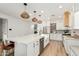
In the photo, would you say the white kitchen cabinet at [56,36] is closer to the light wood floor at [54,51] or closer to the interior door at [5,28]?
the light wood floor at [54,51]

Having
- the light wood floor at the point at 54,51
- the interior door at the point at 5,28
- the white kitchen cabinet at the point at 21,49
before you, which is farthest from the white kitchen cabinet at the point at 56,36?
the white kitchen cabinet at the point at 21,49

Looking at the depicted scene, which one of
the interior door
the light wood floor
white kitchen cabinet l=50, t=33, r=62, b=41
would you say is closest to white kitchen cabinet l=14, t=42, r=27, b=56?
the light wood floor

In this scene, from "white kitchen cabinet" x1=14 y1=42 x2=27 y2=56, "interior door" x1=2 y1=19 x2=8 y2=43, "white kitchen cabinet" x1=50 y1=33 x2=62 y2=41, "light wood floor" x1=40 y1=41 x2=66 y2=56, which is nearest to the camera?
"white kitchen cabinet" x1=14 y1=42 x2=27 y2=56

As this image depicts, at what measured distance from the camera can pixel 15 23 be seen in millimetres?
8195

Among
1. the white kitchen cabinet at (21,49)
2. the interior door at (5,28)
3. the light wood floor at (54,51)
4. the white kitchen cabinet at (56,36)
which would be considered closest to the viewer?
the white kitchen cabinet at (21,49)

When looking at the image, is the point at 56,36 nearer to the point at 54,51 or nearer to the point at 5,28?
the point at 54,51

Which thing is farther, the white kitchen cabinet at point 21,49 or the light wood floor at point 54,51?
the light wood floor at point 54,51

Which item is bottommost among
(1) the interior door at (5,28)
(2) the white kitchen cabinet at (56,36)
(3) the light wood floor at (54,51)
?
(3) the light wood floor at (54,51)

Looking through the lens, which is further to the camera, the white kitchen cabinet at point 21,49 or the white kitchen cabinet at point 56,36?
the white kitchen cabinet at point 56,36

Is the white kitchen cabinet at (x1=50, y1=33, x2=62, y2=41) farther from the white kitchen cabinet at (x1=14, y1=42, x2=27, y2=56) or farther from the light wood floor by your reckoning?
the white kitchen cabinet at (x1=14, y1=42, x2=27, y2=56)

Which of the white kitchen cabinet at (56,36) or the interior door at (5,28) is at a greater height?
the interior door at (5,28)

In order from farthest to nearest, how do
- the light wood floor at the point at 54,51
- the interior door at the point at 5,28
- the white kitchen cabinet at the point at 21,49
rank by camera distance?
the interior door at the point at 5,28 → the light wood floor at the point at 54,51 → the white kitchen cabinet at the point at 21,49

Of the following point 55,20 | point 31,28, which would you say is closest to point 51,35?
point 55,20

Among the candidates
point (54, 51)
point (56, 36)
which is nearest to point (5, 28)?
point (54, 51)
